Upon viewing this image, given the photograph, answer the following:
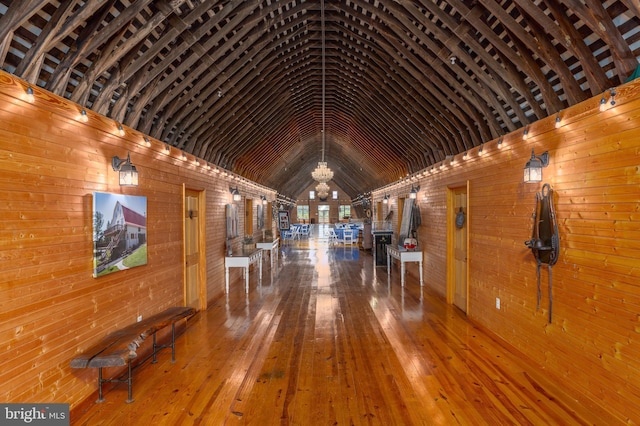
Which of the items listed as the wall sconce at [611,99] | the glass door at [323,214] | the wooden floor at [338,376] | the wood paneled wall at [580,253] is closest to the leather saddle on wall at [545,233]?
the wood paneled wall at [580,253]

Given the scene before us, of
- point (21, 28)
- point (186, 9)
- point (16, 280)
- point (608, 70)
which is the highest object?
point (186, 9)

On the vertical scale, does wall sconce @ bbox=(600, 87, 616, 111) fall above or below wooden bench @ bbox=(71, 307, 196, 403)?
above

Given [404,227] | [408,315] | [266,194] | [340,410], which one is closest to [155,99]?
[340,410]

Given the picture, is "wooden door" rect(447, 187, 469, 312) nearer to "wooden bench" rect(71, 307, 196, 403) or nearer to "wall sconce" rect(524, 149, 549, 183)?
"wall sconce" rect(524, 149, 549, 183)

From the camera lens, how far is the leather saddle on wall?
3.24 m

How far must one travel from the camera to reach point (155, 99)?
4426 millimetres

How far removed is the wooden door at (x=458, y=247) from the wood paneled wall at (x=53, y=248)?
4.94 m

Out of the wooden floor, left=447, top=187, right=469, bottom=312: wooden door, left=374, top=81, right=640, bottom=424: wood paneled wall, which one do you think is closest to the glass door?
left=447, top=187, right=469, bottom=312: wooden door

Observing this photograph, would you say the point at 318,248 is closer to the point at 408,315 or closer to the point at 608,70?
the point at 408,315

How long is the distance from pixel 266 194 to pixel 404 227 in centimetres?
616

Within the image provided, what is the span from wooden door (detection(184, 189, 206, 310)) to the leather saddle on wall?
4.89m

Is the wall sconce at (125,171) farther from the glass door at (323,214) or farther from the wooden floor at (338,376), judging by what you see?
the glass door at (323,214)

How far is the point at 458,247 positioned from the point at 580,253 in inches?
116

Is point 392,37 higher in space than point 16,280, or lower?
higher
